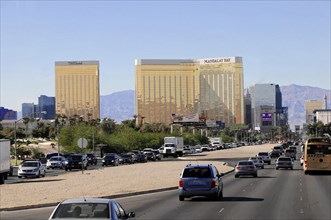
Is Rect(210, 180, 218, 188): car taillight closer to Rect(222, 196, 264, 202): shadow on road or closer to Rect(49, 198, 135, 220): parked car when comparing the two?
Rect(222, 196, 264, 202): shadow on road

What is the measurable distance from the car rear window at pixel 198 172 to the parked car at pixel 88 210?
15.9m

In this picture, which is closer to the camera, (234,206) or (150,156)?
(234,206)

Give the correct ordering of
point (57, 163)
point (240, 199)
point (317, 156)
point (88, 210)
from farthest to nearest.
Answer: point (57, 163) < point (317, 156) < point (240, 199) < point (88, 210)

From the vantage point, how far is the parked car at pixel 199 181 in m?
29.4

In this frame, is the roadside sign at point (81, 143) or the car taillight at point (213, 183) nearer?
the car taillight at point (213, 183)

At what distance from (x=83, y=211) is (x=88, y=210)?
104 millimetres

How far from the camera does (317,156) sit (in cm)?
5462

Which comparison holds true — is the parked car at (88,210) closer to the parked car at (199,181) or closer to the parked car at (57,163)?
the parked car at (199,181)

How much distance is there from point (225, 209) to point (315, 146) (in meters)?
30.4

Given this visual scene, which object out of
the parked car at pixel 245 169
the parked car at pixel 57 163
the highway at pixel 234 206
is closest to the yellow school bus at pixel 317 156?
the parked car at pixel 245 169

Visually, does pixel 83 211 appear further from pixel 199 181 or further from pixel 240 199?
pixel 240 199

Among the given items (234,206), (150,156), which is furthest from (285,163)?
(234,206)

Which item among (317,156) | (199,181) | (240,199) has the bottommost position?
(240,199)

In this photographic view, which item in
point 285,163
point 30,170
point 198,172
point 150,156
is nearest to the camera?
point 198,172
